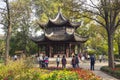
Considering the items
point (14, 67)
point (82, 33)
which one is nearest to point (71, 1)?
point (14, 67)

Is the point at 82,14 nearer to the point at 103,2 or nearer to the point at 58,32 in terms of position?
the point at 103,2

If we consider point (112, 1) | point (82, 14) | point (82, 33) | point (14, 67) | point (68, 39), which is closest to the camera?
point (14, 67)

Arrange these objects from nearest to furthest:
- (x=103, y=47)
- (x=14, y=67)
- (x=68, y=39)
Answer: (x=14, y=67)
(x=68, y=39)
(x=103, y=47)

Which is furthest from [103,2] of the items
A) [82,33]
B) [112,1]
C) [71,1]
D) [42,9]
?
[42,9]

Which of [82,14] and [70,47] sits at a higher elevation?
[82,14]

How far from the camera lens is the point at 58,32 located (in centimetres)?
4238

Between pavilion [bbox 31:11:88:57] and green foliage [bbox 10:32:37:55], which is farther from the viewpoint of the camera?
green foliage [bbox 10:32:37:55]

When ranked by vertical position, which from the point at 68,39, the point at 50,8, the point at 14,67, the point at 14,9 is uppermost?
the point at 50,8

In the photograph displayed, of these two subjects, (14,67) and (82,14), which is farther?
(82,14)

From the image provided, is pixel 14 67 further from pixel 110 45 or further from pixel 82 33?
pixel 82 33

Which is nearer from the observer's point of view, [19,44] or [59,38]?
[59,38]

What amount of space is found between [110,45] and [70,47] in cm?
1597

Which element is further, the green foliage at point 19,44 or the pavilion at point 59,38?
the green foliage at point 19,44

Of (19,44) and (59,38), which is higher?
(59,38)
